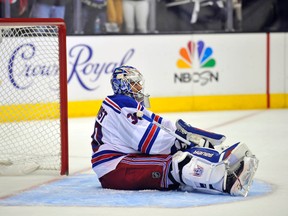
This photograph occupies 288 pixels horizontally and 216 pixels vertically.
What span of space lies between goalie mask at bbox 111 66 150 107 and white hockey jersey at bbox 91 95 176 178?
0.07m

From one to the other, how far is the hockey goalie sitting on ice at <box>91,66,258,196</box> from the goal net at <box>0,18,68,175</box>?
81 centimetres

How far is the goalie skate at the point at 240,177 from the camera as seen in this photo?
206 inches

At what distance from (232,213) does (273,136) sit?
347 centimetres

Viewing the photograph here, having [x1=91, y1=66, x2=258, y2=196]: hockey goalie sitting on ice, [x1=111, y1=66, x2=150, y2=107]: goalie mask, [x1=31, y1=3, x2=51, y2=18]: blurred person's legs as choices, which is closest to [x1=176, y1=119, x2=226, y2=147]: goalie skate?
[x1=91, y1=66, x2=258, y2=196]: hockey goalie sitting on ice

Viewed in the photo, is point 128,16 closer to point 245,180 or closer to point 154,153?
point 154,153

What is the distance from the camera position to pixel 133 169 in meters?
5.41

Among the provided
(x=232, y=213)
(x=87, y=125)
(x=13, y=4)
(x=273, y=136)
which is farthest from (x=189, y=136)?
(x=13, y=4)

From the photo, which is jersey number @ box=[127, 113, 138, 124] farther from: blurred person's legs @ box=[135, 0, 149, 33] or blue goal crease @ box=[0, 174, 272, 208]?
blurred person's legs @ box=[135, 0, 149, 33]

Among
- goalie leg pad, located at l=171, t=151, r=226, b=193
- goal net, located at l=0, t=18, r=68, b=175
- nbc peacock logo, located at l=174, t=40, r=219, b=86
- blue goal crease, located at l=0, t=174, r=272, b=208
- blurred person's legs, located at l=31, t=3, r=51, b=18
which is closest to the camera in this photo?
blue goal crease, located at l=0, t=174, r=272, b=208

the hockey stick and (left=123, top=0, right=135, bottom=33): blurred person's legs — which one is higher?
(left=123, top=0, right=135, bottom=33): blurred person's legs

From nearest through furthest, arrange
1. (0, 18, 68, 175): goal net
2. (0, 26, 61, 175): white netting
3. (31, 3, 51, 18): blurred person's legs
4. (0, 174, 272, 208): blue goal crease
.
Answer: (0, 174, 272, 208): blue goal crease → (0, 18, 68, 175): goal net → (0, 26, 61, 175): white netting → (31, 3, 51, 18): blurred person's legs

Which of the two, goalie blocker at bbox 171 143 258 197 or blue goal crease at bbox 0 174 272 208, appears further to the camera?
goalie blocker at bbox 171 143 258 197

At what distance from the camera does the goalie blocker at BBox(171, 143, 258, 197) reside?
5.21 metres

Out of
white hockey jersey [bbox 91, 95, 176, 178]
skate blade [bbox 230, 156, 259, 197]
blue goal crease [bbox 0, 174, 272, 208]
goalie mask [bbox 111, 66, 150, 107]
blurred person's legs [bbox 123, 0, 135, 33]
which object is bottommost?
blue goal crease [bbox 0, 174, 272, 208]
